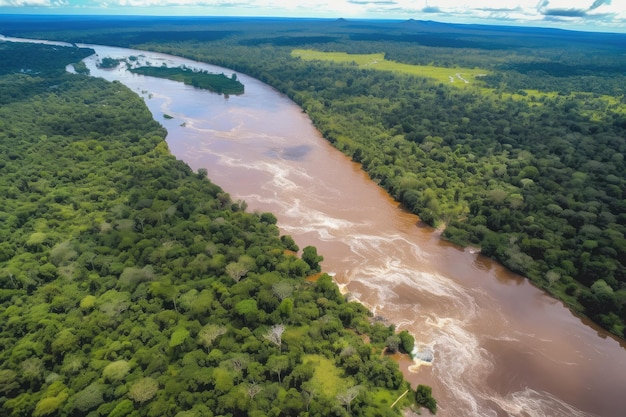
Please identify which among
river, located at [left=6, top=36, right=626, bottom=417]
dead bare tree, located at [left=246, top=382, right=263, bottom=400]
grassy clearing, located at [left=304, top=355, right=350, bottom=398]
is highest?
dead bare tree, located at [left=246, top=382, right=263, bottom=400]

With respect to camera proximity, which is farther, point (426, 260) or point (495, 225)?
point (495, 225)

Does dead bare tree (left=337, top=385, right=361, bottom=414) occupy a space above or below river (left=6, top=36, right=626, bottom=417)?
above

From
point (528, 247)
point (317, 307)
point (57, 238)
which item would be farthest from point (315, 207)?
point (57, 238)

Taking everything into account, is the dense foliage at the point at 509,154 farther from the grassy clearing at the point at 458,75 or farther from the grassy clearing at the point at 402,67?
the grassy clearing at the point at 402,67

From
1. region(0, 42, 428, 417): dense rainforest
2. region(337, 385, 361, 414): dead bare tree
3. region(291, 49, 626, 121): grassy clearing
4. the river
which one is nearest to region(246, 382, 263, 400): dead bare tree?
region(0, 42, 428, 417): dense rainforest

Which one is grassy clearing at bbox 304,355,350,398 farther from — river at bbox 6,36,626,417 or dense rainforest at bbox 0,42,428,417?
river at bbox 6,36,626,417

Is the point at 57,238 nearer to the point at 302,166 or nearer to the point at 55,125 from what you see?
the point at 302,166

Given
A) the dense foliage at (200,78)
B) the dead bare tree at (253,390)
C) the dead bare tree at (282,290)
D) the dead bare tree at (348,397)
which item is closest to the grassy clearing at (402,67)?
the dense foliage at (200,78)
